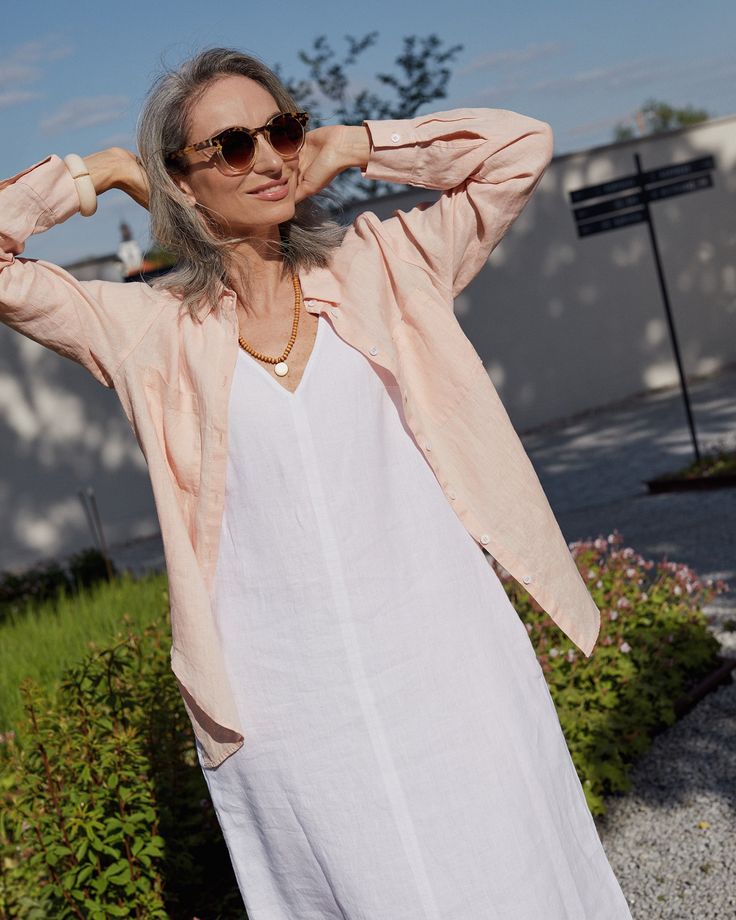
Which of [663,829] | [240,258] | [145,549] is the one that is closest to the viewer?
[240,258]

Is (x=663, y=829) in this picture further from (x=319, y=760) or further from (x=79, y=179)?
→ (x=79, y=179)

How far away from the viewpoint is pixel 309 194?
Answer: 241 centimetres

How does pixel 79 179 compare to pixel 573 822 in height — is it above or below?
above

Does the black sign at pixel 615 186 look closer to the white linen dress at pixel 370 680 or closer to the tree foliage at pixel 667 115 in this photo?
the white linen dress at pixel 370 680

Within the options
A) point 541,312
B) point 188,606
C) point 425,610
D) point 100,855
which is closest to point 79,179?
point 188,606

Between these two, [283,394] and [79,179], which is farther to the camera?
[79,179]

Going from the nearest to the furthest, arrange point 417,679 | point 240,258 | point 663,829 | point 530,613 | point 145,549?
point 417,679, point 240,258, point 663,829, point 530,613, point 145,549

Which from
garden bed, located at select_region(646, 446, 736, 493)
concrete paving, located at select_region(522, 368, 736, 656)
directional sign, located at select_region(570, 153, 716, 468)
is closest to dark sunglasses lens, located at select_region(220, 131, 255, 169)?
concrete paving, located at select_region(522, 368, 736, 656)

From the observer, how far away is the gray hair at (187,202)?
7.51ft

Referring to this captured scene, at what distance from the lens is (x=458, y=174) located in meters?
2.37

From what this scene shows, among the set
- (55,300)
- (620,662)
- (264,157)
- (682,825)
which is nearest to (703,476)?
(620,662)

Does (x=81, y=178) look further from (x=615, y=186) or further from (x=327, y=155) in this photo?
(x=615, y=186)

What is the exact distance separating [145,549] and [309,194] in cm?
1247

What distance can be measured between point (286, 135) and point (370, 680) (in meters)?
1.01
